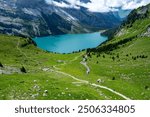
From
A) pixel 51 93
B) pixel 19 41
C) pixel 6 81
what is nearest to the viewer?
pixel 51 93

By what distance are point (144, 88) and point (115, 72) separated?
19.9 meters

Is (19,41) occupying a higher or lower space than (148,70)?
higher

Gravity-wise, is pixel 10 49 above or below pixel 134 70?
above

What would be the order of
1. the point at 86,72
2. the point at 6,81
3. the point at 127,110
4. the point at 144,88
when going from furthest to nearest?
1. the point at 86,72
2. the point at 144,88
3. the point at 6,81
4. the point at 127,110

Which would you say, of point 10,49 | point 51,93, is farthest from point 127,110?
point 10,49

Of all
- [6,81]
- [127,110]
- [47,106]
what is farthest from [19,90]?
[127,110]

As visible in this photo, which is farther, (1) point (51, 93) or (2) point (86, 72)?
(2) point (86, 72)

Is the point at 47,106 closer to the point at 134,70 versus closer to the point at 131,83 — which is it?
the point at 131,83

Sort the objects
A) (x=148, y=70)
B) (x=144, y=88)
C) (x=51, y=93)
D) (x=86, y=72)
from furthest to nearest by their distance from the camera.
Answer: (x=86, y=72) < (x=148, y=70) < (x=144, y=88) < (x=51, y=93)

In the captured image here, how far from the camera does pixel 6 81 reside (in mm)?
61406

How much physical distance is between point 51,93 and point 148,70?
48.1 m

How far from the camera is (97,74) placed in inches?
3863

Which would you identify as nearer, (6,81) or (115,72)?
(6,81)

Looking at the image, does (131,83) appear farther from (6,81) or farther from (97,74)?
(6,81)
